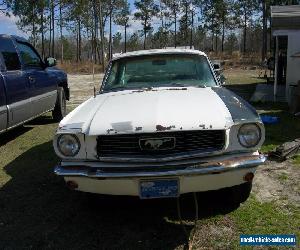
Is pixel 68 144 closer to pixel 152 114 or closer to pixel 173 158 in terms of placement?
pixel 152 114

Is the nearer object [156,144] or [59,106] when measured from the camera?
[156,144]

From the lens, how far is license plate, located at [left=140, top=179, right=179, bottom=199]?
3783mm

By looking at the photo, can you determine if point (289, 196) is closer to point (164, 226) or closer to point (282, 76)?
point (164, 226)

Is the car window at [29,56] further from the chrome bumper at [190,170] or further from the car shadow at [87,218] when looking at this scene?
the chrome bumper at [190,170]

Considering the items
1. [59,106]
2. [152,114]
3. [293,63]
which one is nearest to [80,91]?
[59,106]

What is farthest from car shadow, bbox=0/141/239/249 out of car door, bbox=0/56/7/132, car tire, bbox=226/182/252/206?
car door, bbox=0/56/7/132

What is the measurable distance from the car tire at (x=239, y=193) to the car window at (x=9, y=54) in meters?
4.46

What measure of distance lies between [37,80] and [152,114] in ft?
16.0

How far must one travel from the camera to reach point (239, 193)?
4457mm

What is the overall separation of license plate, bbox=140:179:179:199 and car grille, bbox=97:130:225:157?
0.76 ft

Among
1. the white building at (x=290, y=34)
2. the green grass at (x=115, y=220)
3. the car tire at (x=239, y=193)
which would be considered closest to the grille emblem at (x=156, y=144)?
the green grass at (x=115, y=220)

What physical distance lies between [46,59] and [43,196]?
456 centimetres

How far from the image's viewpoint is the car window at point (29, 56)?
26.8ft

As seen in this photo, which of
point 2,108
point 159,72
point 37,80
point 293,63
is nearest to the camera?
point 159,72
